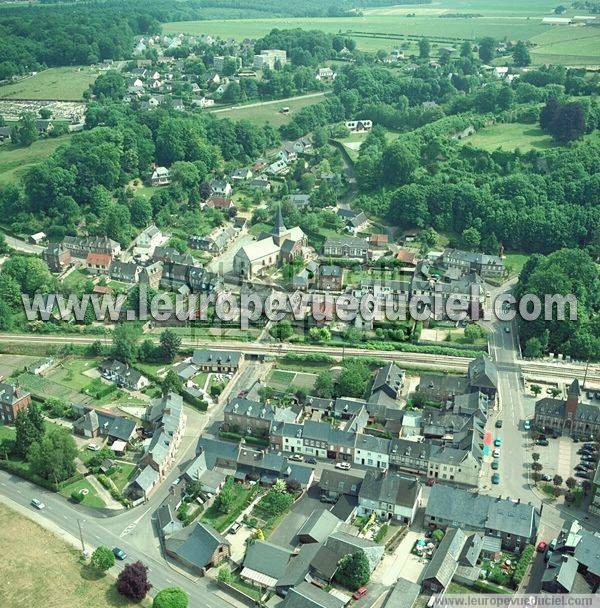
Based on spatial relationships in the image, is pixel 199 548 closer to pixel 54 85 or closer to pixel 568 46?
pixel 54 85

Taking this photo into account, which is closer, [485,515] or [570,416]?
[485,515]

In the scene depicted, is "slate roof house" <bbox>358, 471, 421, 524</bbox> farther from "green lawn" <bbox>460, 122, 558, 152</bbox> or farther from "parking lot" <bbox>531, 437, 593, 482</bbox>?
"green lawn" <bbox>460, 122, 558, 152</bbox>

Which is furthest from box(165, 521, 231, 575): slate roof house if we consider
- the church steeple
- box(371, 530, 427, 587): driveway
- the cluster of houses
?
the church steeple

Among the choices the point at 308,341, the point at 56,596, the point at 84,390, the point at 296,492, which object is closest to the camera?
the point at 56,596

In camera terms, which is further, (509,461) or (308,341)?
(308,341)

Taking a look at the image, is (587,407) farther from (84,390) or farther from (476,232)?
(84,390)

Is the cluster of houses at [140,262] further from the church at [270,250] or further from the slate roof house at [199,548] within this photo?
the slate roof house at [199,548]

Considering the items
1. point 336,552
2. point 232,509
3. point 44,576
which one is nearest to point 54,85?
point 232,509

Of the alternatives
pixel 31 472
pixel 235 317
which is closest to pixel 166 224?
pixel 235 317

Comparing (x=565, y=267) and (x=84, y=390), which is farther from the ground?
(x=565, y=267)
